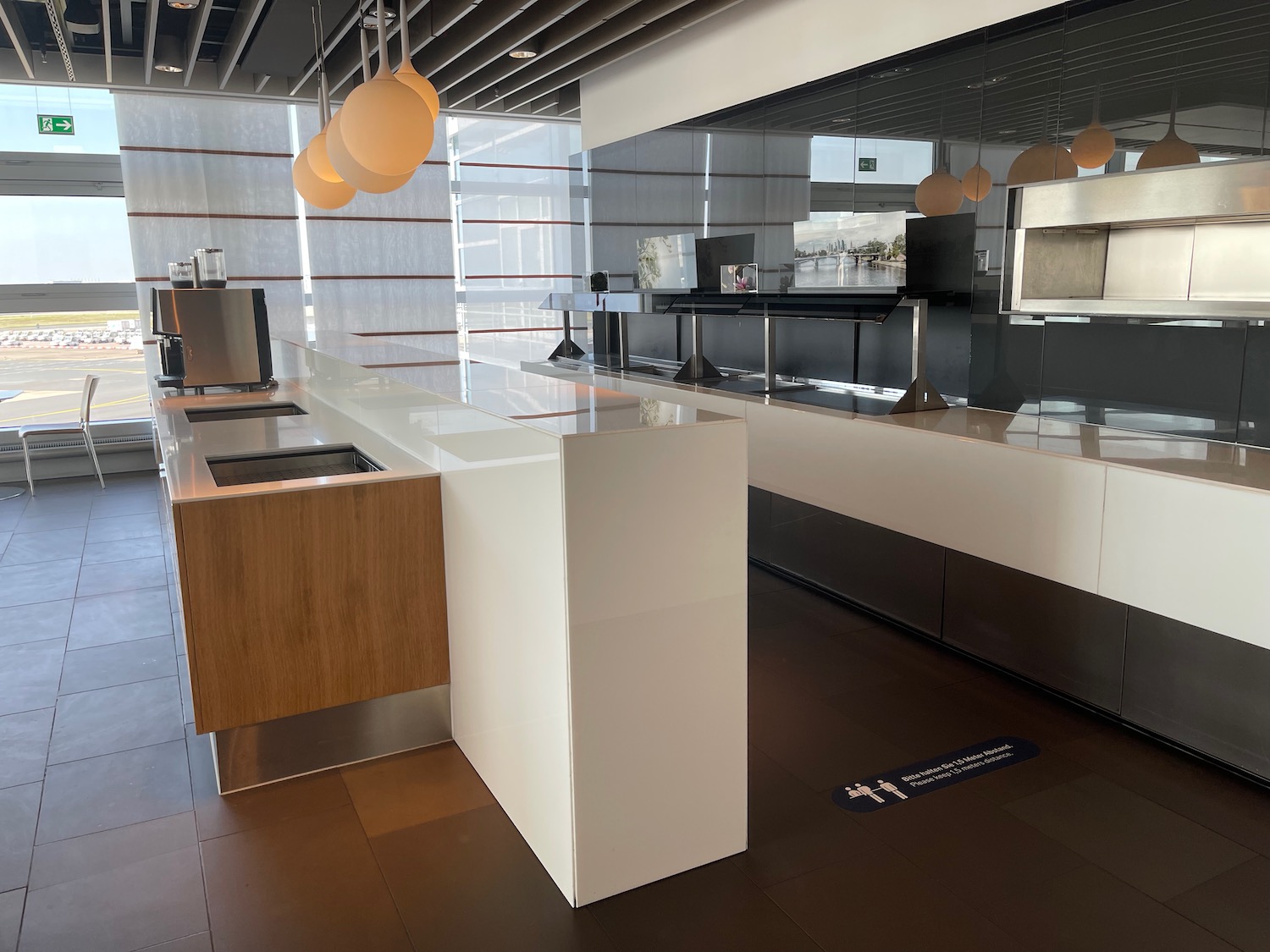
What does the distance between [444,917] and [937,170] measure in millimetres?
2887

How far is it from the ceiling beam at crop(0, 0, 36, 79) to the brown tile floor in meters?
3.13

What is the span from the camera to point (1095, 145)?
105 inches

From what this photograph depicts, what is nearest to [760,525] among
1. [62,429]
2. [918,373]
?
[918,373]

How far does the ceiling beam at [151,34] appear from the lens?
4.21m

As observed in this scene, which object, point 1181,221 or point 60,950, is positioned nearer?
point 60,950

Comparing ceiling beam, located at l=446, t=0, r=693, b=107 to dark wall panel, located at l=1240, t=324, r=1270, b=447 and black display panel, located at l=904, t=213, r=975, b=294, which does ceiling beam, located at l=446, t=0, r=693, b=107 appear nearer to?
black display panel, located at l=904, t=213, r=975, b=294

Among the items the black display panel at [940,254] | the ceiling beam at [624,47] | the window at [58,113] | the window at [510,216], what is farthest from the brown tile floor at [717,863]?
the window at [58,113]

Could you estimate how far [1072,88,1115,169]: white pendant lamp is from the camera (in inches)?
103

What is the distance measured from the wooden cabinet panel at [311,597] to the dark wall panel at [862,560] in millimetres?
1729

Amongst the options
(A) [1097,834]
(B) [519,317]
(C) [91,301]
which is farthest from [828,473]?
(C) [91,301]

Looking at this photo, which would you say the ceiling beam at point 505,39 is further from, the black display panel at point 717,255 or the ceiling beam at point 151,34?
the ceiling beam at point 151,34

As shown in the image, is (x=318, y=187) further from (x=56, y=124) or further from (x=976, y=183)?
(x=56, y=124)

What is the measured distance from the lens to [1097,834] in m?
2.09

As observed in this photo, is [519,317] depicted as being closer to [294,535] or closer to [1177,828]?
[294,535]
